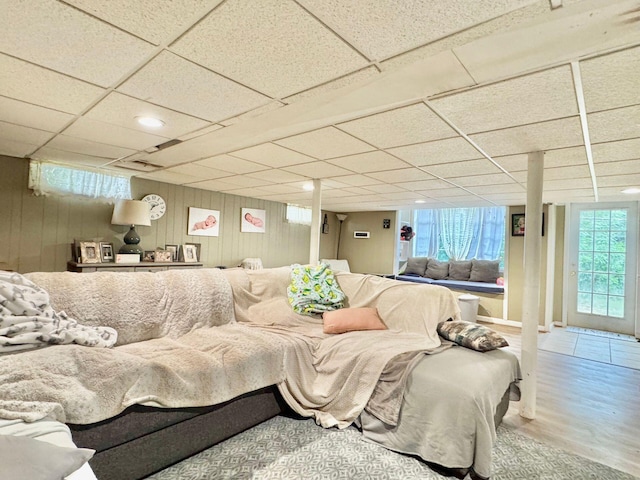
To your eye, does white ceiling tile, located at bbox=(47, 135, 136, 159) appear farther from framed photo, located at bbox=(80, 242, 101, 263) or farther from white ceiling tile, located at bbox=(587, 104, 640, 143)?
white ceiling tile, located at bbox=(587, 104, 640, 143)

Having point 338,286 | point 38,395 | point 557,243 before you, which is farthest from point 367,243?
point 38,395

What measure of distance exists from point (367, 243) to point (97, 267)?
207 inches

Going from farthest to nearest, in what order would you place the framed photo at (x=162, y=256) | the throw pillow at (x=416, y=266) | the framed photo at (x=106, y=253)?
the throw pillow at (x=416, y=266)
the framed photo at (x=162, y=256)
the framed photo at (x=106, y=253)

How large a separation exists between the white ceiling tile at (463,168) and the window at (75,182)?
370cm

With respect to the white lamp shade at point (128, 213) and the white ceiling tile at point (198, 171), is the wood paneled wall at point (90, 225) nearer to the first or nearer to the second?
the white lamp shade at point (128, 213)

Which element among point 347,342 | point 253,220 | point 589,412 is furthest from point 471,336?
point 253,220

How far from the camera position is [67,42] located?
1.37 metres

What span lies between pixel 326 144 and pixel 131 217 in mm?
2730

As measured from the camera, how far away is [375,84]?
174 centimetres

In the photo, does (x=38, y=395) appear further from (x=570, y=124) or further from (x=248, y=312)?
(x=570, y=124)

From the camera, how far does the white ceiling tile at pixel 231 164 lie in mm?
3250

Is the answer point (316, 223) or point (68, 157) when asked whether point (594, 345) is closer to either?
point (316, 223)

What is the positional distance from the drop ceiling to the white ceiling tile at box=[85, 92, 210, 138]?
2 cm

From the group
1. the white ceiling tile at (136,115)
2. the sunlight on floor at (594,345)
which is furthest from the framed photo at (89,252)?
the sunlight on floor at (594,345)
